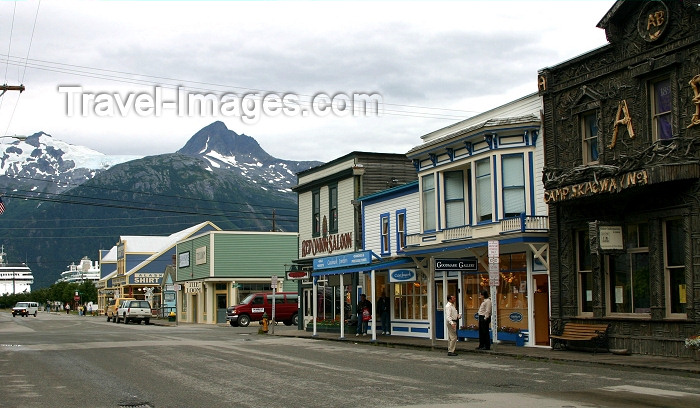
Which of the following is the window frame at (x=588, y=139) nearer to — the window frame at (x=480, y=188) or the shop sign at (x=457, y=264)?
the window frame at (x=480, y=188)

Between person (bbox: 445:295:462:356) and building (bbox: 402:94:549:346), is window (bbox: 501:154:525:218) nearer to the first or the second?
building (bbox: 402:94:549:346)

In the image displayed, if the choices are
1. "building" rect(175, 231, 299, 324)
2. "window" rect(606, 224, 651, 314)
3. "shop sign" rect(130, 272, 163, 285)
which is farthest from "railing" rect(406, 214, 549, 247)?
"shop sign" rect(130, 272, 163, 285)

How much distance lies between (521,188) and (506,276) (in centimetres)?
325

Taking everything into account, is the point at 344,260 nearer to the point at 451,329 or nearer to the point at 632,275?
the point at 451,329

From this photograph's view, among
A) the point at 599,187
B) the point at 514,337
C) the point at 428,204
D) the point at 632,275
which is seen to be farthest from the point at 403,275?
the point at 599,187

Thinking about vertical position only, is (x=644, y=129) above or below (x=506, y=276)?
above

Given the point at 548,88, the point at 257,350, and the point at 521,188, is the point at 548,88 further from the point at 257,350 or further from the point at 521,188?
the point at 257,350

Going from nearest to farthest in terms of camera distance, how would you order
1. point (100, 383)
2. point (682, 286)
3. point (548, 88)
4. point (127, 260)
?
point (100, 383), point (682, 286), point (548, 88), point (127, 260)

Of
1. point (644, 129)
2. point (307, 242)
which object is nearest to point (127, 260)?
point (307, 242)

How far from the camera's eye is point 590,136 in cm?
2458

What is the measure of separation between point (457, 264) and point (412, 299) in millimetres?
5950

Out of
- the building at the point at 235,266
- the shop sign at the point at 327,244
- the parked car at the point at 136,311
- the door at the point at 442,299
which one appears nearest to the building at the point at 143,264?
the parked car at the point at 136,311

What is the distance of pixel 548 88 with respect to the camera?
25750 mm

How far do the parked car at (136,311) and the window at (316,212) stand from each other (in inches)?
994
